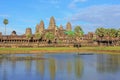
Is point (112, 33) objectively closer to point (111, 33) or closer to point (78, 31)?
point (111, 33)

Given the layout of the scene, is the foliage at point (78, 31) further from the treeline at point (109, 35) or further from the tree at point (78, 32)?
the treeline at point (109, 35)

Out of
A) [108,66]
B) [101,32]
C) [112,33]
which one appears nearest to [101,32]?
Result: [101,32]

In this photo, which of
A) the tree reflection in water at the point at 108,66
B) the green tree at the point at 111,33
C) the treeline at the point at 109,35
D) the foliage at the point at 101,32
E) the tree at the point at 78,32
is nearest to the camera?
the tree reflection in water at the point at 108,66

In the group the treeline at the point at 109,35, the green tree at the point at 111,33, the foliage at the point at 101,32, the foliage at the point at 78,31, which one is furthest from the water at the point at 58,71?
the foliage at the point at 78,31

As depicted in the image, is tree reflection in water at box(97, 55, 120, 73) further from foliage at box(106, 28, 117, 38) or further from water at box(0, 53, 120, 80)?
foliage at box(106, 28, 117, 38)

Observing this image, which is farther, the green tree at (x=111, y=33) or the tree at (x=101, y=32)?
the tree at (x=101, y=32)

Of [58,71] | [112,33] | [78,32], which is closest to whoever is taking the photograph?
[58,71]

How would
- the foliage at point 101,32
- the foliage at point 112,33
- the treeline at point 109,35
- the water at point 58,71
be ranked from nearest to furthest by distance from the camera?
1. the water at point 58,71
2. the treeline at point 109,35
3. the foliage at point 112,33
4. the foliage at point 101,32

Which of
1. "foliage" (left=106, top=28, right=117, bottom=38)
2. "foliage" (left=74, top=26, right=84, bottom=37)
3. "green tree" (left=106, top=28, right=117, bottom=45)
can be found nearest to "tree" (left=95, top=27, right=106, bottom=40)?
"green tree" (left=106, top=28, right=117, bottom=45)

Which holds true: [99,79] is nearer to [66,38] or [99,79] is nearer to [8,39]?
[8,39]

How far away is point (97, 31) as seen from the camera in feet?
579

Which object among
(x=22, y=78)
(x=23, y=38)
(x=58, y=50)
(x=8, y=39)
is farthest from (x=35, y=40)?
(x=22, y=78)

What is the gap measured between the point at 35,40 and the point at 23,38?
30.4 ft

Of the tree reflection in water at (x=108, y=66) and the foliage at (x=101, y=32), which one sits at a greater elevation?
the foliage at (x=101, y=32)
